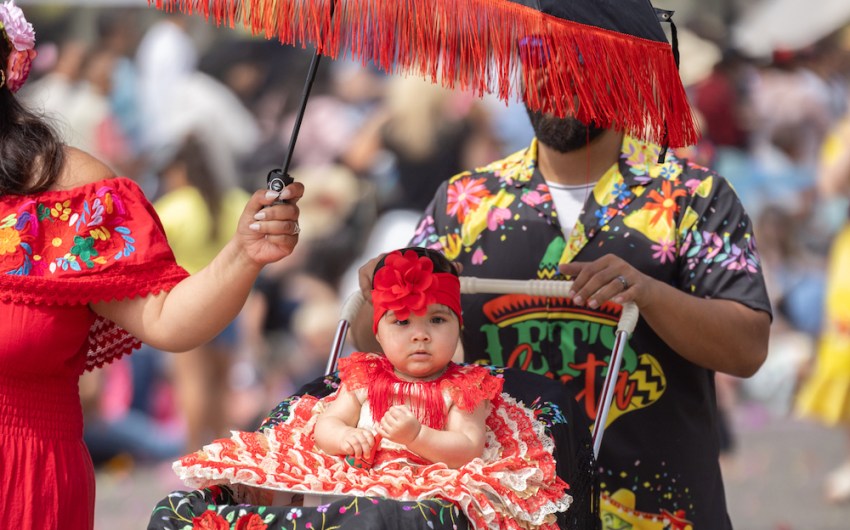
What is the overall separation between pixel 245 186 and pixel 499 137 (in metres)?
1.67

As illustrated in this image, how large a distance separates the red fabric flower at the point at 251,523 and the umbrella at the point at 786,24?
243 inches

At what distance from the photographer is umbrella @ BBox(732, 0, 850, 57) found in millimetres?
7746

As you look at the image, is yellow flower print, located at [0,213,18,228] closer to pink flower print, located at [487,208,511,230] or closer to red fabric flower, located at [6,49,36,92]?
red fabric flower, located at [6,49,36,92]

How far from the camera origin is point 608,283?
10.5 feet

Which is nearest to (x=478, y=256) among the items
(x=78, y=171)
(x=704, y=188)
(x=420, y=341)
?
(x=704, y=188)

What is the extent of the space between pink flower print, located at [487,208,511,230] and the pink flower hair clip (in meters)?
1.50

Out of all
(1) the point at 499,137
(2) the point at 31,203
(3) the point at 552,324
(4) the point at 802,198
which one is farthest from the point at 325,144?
(2) the point at 31,203

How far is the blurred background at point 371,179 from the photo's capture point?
7.66m

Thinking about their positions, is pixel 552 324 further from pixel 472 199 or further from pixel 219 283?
pixel 219 283

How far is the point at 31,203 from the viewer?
2.74 m

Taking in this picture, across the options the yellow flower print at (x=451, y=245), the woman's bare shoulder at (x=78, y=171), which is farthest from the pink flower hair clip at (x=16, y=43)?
the yellow flower print at (x=451, y=245)

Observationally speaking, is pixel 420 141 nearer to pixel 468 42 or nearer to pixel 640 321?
pixel 640 321

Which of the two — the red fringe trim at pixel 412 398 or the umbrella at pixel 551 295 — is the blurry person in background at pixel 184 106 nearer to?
the umbrella at pixel 551 295

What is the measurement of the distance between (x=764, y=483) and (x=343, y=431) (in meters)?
5.32
